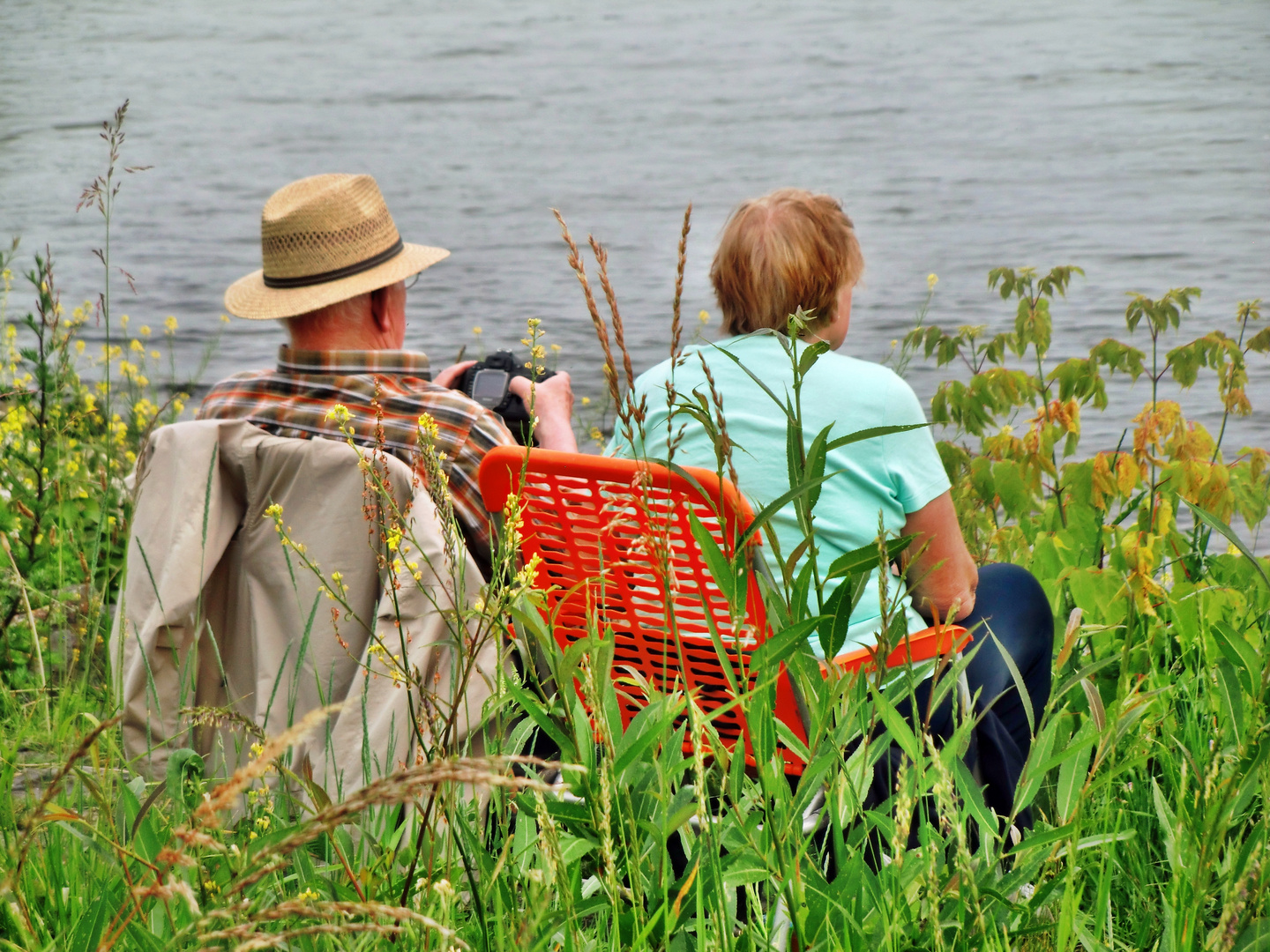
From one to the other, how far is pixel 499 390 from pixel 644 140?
28.1 feet

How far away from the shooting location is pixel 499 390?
201cm

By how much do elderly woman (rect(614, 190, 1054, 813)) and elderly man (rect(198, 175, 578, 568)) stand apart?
1.14ft

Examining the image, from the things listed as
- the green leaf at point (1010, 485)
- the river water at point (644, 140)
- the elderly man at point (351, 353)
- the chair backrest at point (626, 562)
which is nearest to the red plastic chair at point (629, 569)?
the chair backrest at point (626, 562)

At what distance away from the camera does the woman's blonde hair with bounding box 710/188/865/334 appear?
168 cm

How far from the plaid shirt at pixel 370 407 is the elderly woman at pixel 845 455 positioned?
12.9 inches

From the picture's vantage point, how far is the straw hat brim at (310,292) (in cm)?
194

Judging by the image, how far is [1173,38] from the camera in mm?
10562

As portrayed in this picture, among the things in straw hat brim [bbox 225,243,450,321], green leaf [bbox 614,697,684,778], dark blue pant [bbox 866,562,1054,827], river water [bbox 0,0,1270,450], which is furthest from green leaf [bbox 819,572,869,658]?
river water [bbox 0,0,1270,450]

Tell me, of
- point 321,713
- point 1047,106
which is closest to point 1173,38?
point 1047,106

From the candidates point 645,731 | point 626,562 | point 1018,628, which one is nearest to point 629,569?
point 626,562

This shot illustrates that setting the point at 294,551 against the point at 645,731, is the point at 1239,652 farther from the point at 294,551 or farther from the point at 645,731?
the point at 294,551

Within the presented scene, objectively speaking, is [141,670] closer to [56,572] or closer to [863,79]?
[56,572]

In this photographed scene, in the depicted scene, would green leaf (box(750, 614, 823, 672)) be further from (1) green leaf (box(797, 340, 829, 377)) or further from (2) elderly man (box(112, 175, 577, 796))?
(2) elderly man (box(112, 175, 577, 796))

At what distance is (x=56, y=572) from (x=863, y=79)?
10050mm
